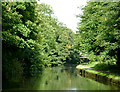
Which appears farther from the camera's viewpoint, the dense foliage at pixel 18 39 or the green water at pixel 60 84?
the dense foliage at pixel 18 39

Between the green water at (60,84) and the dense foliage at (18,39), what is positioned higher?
the dense foliage at (18,39)

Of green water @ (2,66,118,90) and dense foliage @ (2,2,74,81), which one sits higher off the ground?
dense foliage @ (2,2,74,81)

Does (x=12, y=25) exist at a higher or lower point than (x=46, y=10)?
lower

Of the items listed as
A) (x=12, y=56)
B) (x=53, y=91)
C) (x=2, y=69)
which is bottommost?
(x=53, y=91)

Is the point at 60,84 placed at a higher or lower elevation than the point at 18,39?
lower

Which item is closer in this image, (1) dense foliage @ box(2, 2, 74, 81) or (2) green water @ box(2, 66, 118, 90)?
(2) green water @ box(2, 66, 118, 90)

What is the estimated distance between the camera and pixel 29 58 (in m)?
22.7

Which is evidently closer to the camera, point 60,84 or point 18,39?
point 60,84

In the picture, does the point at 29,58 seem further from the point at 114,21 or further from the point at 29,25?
the point at 114,21

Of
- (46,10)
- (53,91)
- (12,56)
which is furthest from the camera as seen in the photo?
(46,10)

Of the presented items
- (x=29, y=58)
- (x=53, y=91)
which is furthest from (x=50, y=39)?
(x=53, y=91)

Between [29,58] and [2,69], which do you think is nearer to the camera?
[2,69]

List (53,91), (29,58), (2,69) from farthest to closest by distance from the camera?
(29,58) → (2,69) → (53,91)

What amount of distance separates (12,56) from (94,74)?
9.97 meters
